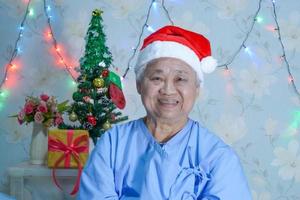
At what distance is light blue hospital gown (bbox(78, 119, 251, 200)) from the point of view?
1.42 metres

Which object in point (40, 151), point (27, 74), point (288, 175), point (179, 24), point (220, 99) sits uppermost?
point (179, 24)

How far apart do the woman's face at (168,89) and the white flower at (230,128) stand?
102cm

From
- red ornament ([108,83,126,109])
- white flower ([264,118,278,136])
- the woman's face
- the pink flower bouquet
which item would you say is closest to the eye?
the woman's face

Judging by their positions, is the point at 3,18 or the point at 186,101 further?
the point at 3,18

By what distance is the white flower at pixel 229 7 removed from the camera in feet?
8.22

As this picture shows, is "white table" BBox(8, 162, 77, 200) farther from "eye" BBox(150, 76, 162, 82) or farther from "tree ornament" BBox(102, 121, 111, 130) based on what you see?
"eye" BBox(150, 76, 162, 82)

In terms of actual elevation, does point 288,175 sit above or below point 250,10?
below

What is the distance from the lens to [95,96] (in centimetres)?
206

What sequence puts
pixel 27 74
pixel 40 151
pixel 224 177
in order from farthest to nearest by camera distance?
pixel 27 74 → pixel 40 151 → pixel 224 177

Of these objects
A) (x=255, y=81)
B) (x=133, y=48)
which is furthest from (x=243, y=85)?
(x=133, y=48)

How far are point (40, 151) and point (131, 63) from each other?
71cm

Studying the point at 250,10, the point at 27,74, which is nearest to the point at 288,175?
the point at 250,10

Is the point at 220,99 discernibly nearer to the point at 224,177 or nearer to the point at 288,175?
the point at 288,175

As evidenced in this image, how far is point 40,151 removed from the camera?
6.93 feet
